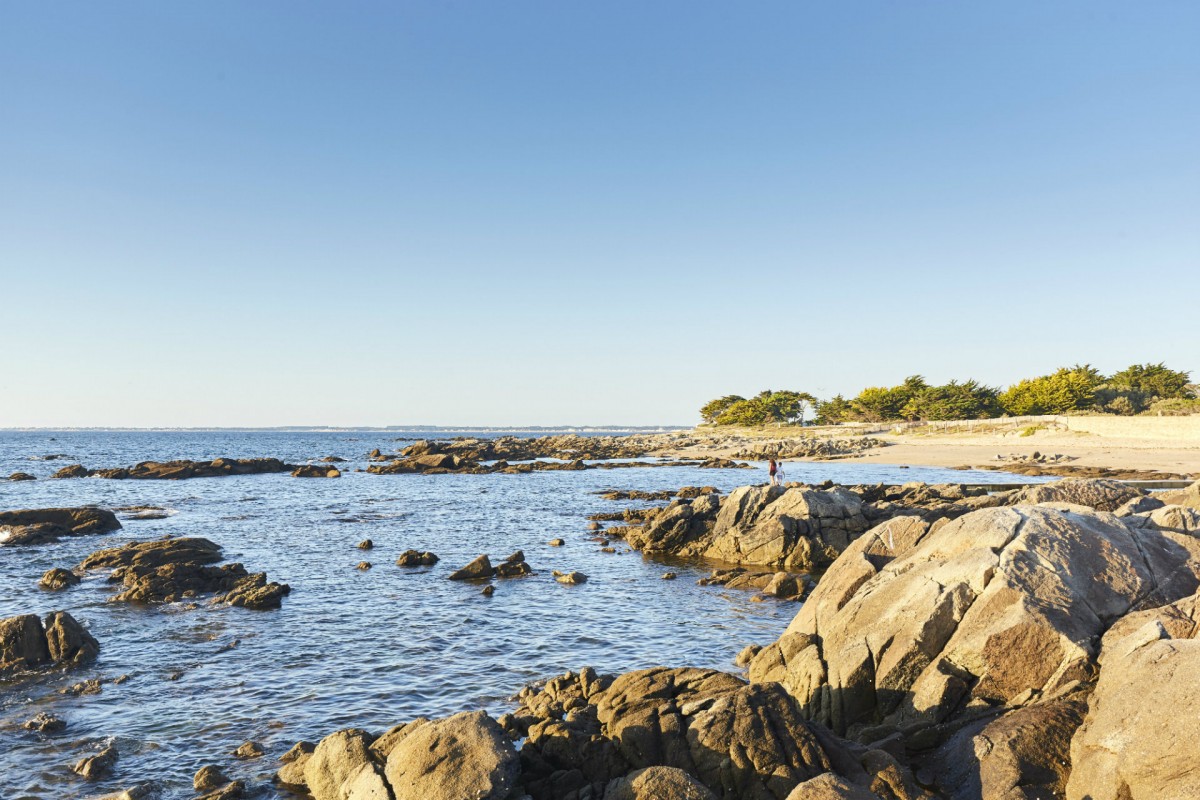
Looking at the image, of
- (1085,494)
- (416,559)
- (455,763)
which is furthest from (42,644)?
(1085,494)

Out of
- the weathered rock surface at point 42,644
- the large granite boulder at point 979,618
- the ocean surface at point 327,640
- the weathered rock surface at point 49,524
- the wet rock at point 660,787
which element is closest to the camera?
the wet rock at point 660,787

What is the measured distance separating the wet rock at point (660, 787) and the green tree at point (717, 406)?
175 meters

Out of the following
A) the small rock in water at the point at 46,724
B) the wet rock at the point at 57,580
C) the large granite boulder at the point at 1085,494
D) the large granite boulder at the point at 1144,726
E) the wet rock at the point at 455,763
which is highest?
the large granite boulder at the point at 1085,494

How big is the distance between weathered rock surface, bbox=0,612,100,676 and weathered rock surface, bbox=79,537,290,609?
6263mm

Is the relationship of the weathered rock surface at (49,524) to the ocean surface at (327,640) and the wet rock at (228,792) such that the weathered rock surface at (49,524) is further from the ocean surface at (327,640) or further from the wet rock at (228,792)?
the wet rock at (228,792)

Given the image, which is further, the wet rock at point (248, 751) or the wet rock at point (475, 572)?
the wet rock at point (475, 572)

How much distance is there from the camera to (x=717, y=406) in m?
190

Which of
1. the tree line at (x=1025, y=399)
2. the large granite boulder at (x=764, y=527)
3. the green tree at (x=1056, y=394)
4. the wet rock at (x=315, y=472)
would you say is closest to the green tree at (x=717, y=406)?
the tree line at (x=1025, y=399)

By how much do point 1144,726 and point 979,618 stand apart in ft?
11.1

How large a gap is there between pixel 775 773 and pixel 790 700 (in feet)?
4.58

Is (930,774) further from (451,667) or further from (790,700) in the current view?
(451,667)

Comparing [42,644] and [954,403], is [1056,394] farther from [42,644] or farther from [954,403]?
[42,644]

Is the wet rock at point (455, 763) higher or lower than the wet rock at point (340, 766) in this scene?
higher

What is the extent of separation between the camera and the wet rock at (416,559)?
3422cm
